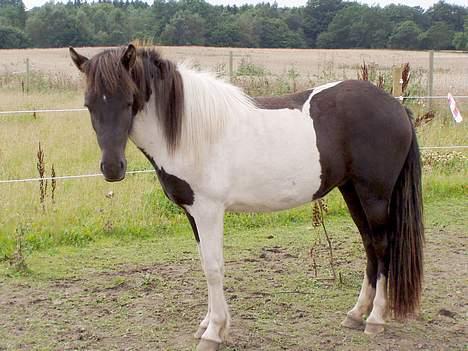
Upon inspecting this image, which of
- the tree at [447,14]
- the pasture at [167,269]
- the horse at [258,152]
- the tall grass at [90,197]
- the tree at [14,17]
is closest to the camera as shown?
the horse at [258,152]

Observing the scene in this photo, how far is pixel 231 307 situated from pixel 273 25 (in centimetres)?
2633

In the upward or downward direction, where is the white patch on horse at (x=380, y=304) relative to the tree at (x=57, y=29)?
downward

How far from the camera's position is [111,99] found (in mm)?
2777

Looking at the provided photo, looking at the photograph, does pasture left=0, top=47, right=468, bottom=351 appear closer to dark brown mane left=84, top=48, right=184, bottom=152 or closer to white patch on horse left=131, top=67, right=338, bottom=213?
dark brown mane left=84, top=48, right=184, bottom=152

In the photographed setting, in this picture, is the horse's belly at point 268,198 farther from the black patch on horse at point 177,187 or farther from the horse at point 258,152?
the black patch on horse at point 177,187

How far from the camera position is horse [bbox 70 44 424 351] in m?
2.89

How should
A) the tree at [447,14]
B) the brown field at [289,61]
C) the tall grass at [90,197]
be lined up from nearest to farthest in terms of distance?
1. the tall grass at [90,197]
2. the brown field at [289,61]
3. the tree at [447,14]

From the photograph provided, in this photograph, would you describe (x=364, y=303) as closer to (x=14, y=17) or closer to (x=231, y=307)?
(x=231, y=307)

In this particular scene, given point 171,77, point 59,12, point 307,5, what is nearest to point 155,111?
point 171,77

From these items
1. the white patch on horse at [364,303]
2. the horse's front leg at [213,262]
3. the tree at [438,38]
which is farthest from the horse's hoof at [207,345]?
the tree at [438,38]

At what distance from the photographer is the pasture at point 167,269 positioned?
357 centimetres

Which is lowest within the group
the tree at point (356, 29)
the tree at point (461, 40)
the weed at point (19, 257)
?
the weed at point (19, 257)

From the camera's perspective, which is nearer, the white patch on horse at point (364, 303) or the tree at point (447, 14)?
the white patch on horse at point (364, 303)

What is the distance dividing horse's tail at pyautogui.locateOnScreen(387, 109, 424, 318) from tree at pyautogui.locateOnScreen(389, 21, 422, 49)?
87.9 ft
